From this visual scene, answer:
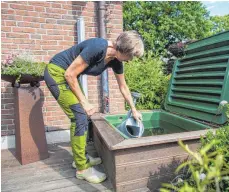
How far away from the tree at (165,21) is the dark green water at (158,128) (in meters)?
3.69

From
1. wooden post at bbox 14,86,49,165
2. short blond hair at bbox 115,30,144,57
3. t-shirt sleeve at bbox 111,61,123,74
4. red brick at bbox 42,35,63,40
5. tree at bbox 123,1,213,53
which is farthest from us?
tree at bbox 123,1,213,53

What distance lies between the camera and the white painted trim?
309cm

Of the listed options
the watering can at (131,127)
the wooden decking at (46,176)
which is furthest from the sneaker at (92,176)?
the watering can at (131,127)

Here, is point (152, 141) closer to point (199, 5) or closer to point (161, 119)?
point (161, 119)

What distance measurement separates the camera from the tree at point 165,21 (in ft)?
20.6

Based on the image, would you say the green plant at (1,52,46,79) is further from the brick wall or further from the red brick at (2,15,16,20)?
the red brick at (2,15,16,20)

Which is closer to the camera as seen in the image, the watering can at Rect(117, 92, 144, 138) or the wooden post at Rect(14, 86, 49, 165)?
the watering can at Rect(117, 92, 144, 138)

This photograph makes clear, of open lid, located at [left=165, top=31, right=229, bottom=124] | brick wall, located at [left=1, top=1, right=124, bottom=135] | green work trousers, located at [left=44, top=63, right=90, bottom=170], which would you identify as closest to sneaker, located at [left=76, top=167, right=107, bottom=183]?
green work trousers, located at [left=44, top=63, right=90, bottom=170]

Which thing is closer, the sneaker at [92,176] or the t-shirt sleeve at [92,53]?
the t-shirt sleeve at [92,53]

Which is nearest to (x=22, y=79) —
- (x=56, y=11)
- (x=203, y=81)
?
(x=56, y=11)

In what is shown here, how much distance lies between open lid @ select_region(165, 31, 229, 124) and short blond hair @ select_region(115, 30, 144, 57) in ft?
2.99

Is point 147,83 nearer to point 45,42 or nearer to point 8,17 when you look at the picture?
point 45,42

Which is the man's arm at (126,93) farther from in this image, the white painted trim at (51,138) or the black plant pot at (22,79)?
the white painted trim at (51,138)

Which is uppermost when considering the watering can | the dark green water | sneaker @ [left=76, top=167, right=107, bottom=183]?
the watering can
